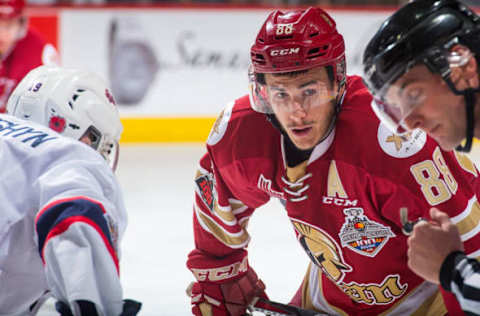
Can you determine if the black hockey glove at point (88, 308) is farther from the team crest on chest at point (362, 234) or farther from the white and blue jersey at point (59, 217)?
the team crest on chest at point (362, 234)

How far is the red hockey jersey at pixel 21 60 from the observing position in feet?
14.7

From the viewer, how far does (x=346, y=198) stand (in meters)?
1.89

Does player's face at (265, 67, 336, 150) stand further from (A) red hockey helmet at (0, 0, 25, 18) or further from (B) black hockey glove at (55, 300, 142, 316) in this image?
(A) red hockey helmet at (0, 0, 25, 18)

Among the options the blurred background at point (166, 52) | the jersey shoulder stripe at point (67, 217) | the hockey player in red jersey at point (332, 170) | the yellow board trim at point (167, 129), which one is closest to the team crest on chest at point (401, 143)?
the hockey player in red jersey at point (332, 170)

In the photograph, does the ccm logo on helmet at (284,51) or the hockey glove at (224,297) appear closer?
the ccm logo on helmet at (284,51)

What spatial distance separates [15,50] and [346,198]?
10.4 feet

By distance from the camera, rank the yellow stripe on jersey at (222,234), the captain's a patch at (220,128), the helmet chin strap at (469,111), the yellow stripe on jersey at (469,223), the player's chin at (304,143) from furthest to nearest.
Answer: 1. the yellow stripe on jersey at (222,234)
2. the captain's a patch at (220,128)
3. the player's chin at (304,143)
4. the yellow stripe on jersey at (469,223)
5. the helmet chin strap at (469,111)

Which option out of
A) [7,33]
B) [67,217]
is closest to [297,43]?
[67,217]

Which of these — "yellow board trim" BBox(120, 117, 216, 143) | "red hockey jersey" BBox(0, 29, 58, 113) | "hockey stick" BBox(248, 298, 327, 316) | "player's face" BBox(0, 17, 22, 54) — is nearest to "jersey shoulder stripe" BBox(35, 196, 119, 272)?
"hockey stick" BBox(248, 298, 327, 316)

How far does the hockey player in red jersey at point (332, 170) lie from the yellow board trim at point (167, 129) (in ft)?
13.6

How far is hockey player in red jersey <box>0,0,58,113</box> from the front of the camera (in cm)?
448

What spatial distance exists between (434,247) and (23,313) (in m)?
0.83

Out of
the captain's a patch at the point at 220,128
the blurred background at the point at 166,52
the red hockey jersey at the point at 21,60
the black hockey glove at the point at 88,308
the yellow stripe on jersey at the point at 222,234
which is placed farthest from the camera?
the blurred background at the point at 166,52

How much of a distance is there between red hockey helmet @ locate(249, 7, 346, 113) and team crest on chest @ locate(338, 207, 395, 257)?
0.99 ft
